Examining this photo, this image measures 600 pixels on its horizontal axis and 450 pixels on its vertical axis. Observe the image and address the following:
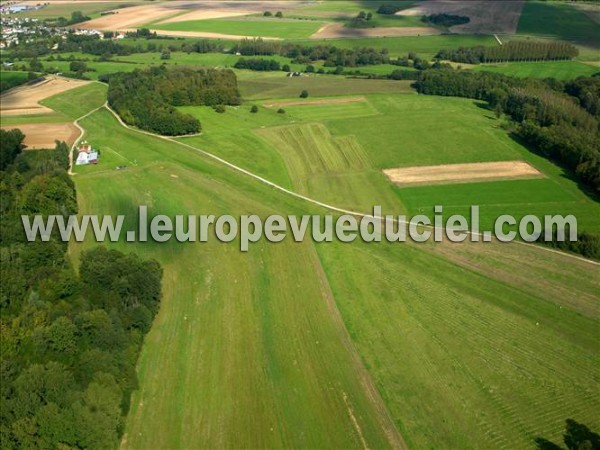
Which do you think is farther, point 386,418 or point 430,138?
point 430,138

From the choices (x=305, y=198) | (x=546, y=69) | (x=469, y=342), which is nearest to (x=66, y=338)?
(x=469, y=342)

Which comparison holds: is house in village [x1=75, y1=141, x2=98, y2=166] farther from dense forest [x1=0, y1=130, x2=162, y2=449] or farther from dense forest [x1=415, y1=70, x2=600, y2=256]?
dense forest [x1=415, y1=70, x2=600, y2=256]

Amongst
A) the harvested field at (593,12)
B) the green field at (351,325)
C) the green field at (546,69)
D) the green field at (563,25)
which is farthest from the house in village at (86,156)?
the harvested field at (593,12)

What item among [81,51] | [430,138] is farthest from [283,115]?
[81,51]

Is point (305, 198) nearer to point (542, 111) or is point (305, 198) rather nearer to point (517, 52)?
point (542, 111)

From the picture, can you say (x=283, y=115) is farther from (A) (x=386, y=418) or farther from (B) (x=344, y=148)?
(A) (x=386, y=418)

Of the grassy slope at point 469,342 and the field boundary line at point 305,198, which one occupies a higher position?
the field boundary line at point 305,198

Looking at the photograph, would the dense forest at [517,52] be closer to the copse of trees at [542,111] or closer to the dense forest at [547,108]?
the dense forest at [547,108]

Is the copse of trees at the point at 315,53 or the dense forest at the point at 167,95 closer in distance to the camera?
the dense forest at the point at 167,95
